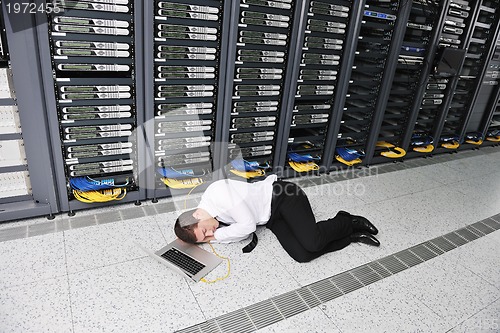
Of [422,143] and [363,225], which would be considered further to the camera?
[422,143]

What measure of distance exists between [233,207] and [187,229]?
1.18 feet

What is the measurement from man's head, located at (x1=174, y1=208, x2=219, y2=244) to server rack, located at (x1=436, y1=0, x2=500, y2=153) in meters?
3.90

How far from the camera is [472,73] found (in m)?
4.68

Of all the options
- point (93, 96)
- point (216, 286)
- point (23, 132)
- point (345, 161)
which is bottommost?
point (216, 286)

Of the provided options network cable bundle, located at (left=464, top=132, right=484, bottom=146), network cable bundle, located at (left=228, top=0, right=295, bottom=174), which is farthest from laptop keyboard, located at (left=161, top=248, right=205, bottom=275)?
network cable bundle, located at (left=464, top=132, right=484, bottom=146)

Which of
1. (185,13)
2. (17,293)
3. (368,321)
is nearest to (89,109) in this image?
(185,13)

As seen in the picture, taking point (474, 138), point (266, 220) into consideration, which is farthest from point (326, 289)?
point (474, 138)

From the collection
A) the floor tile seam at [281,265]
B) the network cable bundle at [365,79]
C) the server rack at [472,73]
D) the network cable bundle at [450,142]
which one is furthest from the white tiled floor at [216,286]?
the server rack at [472,73]

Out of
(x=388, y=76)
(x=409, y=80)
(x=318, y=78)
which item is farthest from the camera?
(x=409, y=80)

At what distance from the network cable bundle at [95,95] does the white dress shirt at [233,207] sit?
873mm

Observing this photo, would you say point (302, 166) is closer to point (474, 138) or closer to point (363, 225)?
point (363, 225)

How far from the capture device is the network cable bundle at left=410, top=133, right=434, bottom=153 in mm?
4504

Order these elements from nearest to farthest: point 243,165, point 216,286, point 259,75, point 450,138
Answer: point 216,286
point 259,75
point 243,165
point 450,138

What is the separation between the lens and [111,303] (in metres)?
1.92
